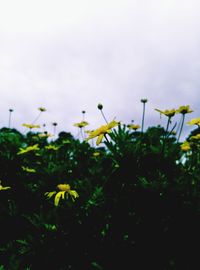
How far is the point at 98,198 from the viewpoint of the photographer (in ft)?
10.2

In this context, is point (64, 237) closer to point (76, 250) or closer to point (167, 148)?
point (76, 250)

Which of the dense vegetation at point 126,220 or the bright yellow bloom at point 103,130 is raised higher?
the bright yellow bloom at point 103,130

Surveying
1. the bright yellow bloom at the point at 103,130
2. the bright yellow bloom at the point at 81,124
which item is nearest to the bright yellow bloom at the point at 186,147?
the bright yellow bloom at the point at 103,130

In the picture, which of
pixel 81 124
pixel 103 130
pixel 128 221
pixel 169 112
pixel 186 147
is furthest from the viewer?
pixel 81 124

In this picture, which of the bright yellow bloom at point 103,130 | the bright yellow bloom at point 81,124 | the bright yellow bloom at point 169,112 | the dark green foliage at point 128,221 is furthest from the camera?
the bright yellow bloom at point 81,124

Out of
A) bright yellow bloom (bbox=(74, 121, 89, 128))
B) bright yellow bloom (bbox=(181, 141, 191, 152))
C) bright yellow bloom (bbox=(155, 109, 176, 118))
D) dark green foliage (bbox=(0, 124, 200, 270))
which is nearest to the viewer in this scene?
dark green foliage (bbox=(0, 124, 200, 270))

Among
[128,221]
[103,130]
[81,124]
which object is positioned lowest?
[128,221]

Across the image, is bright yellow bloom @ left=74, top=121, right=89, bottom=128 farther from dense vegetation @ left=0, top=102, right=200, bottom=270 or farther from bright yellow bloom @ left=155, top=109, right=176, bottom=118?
bright yellow bloom @ left=155, top=109, right=176, bottom=118

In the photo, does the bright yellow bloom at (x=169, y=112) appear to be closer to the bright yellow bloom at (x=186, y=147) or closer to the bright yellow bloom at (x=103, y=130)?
the bright yellow bloom at (x=103, y=130)

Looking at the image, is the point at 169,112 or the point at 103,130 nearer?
the point at 103,130

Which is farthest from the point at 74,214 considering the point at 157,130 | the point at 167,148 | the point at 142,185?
the point at 157,130

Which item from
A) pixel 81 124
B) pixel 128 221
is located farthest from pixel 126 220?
pixel 81 124

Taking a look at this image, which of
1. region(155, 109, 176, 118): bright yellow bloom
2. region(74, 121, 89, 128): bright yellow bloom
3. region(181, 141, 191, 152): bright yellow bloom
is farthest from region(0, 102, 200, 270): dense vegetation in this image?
region(74, 121, 89, 128): bright yellow bloom

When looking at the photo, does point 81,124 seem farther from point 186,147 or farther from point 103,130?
point 103,130
